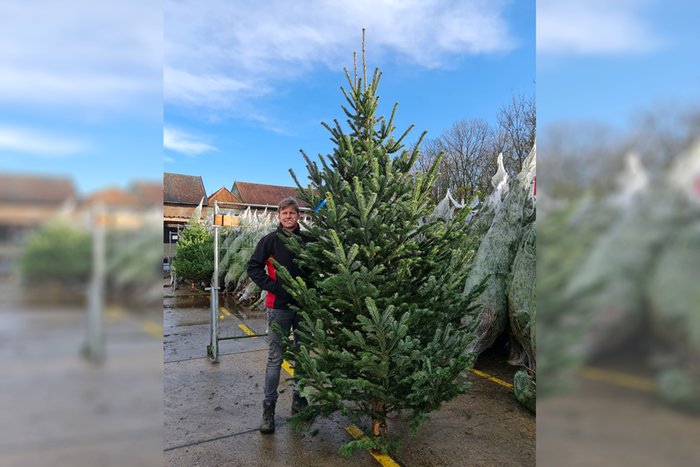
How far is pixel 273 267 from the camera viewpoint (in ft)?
12.3

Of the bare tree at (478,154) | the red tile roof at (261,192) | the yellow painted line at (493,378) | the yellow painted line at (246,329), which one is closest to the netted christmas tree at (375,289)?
the yellow painted line at (493,378)
